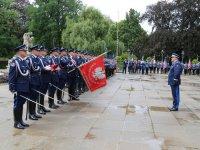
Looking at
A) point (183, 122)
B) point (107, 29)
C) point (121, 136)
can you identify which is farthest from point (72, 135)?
point (107, 29)

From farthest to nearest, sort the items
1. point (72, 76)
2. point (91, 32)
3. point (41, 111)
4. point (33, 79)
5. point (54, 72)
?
point (91, 32) → point (72, 76) → point (54, 72) → point (41, 111) → point (33, 79)

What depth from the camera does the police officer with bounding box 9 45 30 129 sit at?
10477mm

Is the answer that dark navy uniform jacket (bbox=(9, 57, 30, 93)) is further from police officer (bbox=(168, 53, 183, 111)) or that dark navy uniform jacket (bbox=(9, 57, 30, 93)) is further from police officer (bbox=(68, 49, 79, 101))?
police officer (bbox=(168, 53, 183, 111))

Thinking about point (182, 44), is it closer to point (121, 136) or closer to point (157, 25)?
point (157, 25)

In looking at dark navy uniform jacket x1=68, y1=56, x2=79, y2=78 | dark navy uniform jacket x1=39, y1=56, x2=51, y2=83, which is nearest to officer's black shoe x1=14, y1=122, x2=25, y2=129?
dark navy uniform jacket x1=39, y1=56, x2=51, y2=83

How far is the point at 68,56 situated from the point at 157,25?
4962cm

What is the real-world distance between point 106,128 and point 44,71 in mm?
3166

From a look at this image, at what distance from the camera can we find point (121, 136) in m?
9.90

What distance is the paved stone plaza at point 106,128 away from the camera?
9078mm

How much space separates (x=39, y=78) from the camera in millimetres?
12242

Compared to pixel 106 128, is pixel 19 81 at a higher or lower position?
higher

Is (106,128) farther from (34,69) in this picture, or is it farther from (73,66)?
(73,66)

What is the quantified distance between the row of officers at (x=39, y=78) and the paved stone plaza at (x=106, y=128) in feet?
1.46

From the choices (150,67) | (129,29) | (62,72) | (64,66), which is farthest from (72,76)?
(129,29)
